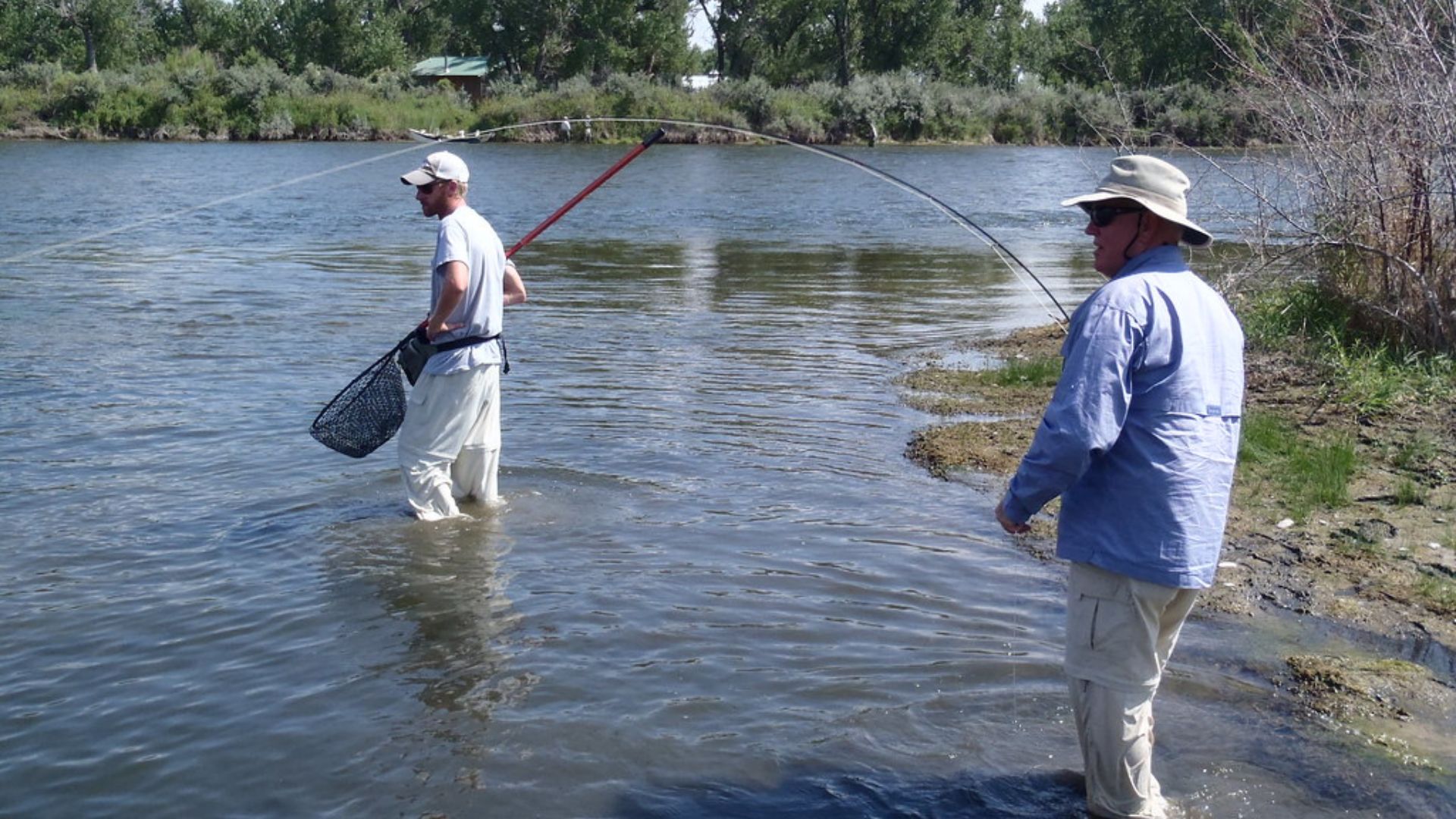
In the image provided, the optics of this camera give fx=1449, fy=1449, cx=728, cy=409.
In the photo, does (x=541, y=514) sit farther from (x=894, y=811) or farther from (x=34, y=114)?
(x=34, y=114)

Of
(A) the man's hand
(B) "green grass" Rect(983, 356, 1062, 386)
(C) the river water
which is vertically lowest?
(C) the river water

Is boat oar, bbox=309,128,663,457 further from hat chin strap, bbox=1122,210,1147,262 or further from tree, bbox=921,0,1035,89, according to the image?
tree, bbox=921,0,1035,89

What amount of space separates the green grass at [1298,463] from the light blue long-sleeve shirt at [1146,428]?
3.69 m

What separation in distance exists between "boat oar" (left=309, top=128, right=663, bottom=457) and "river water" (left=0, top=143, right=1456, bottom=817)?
41cm

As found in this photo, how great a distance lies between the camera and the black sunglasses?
3971 millimetres

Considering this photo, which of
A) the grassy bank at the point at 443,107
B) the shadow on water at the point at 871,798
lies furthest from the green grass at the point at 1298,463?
the grassy bank at the point at 443,107

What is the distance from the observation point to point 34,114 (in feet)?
191

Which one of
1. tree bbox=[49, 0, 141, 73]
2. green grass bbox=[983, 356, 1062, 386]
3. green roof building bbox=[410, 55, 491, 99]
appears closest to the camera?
green grass bbox=[983, 356, 1062, 386]

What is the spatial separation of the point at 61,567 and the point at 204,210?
67.5 feet

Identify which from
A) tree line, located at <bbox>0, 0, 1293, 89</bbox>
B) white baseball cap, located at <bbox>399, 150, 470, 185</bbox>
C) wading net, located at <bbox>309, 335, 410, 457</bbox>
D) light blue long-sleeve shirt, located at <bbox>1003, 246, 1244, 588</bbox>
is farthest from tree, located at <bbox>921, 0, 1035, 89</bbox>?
light blue long-sleeve shirt, located at <bbox>1003, 246, 1244, 588</bbox>

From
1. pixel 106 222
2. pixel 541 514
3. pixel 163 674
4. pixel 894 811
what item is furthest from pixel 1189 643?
pixel 106 222

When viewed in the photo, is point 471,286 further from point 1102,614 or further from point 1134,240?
point 1102,614

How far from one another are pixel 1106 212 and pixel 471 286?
12.2 feet

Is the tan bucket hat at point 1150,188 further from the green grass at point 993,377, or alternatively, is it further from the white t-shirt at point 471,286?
the green grass at point 993,377
